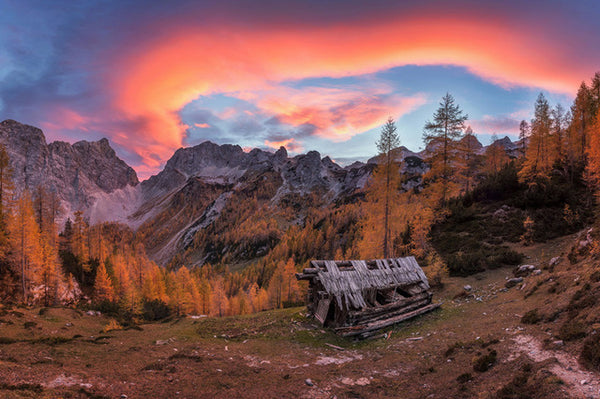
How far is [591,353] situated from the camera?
6.80 m

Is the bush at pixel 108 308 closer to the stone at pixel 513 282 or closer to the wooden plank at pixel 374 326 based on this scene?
the wooden plank at pixel 374 326

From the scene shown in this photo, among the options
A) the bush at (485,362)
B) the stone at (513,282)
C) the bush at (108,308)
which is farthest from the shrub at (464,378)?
the bush at (108,308)

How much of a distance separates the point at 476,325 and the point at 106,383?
17.7 metres

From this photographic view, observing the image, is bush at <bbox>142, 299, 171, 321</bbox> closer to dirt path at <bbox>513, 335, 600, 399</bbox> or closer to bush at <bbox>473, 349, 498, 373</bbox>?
bush at <bbox>473, 349, 498, 373</bbox>

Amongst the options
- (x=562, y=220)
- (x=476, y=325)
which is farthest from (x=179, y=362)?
(x=562, y=220)

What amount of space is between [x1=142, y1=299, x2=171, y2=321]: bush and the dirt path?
168 ft

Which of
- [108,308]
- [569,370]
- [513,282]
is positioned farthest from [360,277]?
[108,308]

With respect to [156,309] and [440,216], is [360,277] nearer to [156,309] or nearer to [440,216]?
[440,216]

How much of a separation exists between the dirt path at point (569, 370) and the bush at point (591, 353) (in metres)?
0.21

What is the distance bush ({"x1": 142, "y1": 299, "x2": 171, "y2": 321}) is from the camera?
45256 millimetres

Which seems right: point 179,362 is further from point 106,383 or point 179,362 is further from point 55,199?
point 55,199

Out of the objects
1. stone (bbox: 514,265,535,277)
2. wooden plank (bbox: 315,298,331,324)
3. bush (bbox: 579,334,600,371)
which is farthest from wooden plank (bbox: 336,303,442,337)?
bush (bbox: 579,334,600,371)

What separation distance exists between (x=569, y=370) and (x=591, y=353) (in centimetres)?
80

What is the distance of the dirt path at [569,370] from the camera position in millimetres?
5770
